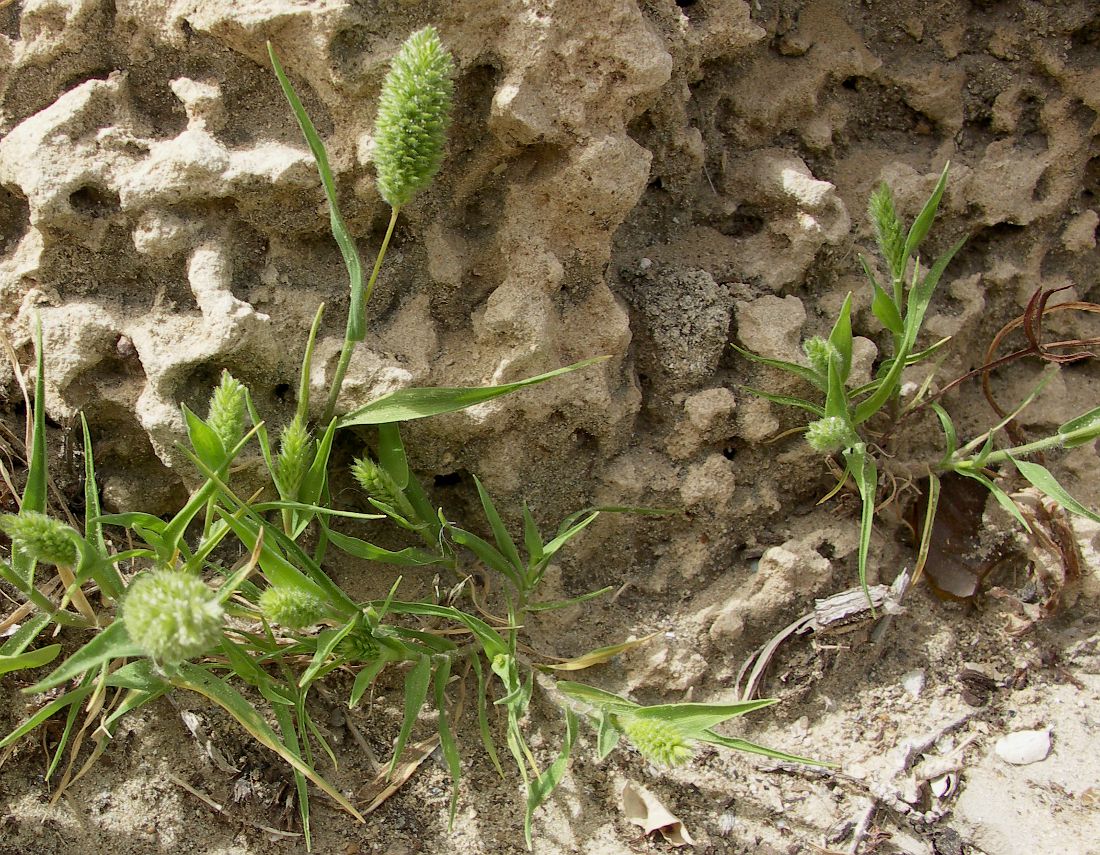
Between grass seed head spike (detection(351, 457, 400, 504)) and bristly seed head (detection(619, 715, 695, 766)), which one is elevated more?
grass seed head spike (detection(351, 457, 400, 504))

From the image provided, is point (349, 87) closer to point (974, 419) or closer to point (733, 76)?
point (733, 76)

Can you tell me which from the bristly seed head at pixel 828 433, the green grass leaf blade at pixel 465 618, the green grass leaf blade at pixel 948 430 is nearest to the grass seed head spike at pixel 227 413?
the green grass leaf blade at pixel 465 618

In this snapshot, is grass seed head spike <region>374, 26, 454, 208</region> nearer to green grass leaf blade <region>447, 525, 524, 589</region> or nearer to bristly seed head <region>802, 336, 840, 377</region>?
green grass leaf blade <region>447, 525, 524, 589</region>

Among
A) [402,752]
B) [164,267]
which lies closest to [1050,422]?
[402,752]

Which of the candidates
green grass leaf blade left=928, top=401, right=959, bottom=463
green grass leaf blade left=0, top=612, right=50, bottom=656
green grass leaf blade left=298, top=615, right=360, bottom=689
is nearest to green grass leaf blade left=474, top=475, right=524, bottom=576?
green grass leaf blade left=298, top=615, right=360, bottom=689

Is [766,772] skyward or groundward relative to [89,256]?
groundward

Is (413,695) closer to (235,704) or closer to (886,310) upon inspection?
(235,704)
